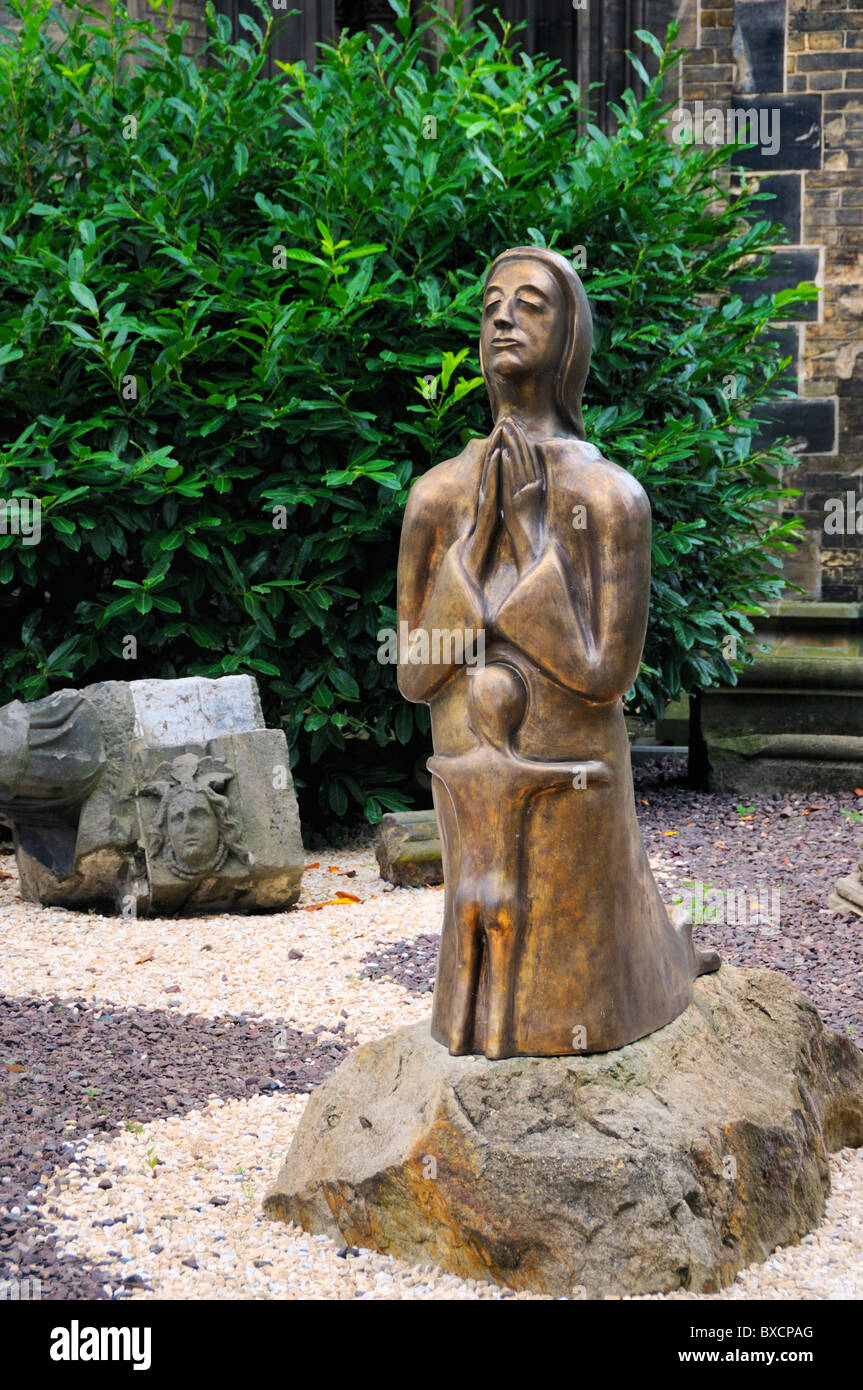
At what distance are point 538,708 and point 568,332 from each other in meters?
0.77

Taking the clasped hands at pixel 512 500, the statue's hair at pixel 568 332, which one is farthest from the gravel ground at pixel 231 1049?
the statue's hair at pixel 568 332

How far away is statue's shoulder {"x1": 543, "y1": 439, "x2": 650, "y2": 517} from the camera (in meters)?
2.68

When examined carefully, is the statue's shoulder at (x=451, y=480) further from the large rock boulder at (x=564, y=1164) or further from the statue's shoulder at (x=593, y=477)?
the large rock boulder at (x=564, y=1164)

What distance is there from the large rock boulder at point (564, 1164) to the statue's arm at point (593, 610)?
76 cm

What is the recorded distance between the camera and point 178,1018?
4.07 metres

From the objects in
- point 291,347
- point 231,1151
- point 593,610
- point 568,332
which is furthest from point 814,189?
point 231,1151

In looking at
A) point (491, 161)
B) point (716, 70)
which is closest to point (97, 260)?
point (491, 161)

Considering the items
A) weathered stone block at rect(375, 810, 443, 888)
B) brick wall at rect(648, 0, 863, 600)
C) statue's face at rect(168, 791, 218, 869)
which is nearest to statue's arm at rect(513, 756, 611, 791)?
statue's face at rect(168, 791, 218, 869)

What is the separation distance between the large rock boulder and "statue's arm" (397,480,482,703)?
0.76 m

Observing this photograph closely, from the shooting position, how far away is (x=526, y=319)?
2746 mm

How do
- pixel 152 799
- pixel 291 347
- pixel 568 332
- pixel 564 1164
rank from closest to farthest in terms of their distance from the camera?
pixel 564 1164 < pixel 568 332 < pixel 152 799 < pixel 291 347

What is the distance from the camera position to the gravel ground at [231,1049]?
2.67m

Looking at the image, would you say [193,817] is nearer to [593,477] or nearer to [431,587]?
[431,587]

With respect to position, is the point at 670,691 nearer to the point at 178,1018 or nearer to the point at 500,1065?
the point at 178,1018
